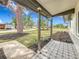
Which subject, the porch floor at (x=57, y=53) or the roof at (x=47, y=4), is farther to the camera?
the porch floor at (x=57, y=53)

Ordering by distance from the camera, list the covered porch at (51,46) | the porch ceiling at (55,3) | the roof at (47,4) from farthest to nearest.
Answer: the porch ceiling at (55,3), the covered porch at (51,46), the roof at (47,4)

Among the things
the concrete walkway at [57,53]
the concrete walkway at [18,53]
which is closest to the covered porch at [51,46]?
the concrete walkway at [57,53]

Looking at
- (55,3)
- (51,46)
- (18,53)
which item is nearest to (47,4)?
(55,3)

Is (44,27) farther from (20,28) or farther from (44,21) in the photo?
(20,28)

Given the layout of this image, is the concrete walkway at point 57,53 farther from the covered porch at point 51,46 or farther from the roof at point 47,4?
the roof at point 47,4

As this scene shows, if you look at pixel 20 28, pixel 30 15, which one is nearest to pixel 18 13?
pixel 20 28

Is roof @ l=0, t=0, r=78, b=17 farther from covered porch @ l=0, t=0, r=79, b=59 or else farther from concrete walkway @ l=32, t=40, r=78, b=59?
concrete walkway @ l=32, t=40, r=78, b=59

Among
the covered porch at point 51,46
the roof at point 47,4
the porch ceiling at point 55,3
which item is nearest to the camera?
the roof at point 47,4

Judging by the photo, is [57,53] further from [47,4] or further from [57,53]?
[47,4]

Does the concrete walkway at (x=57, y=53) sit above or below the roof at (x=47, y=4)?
below

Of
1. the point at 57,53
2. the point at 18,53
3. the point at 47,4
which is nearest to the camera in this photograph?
the point at 18,53

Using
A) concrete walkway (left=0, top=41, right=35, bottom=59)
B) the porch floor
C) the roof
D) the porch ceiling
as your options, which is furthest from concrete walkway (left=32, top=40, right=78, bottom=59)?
the porch ceiling

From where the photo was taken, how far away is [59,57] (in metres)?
4.94

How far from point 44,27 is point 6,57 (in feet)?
76.6
